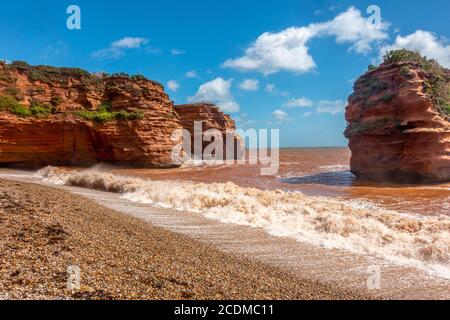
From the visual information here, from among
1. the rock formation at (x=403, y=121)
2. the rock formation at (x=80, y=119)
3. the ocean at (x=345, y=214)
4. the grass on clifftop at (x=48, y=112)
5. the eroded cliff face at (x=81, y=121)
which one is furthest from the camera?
the eroded cliff face at (x=81, y=121)

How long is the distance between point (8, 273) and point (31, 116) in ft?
85.0

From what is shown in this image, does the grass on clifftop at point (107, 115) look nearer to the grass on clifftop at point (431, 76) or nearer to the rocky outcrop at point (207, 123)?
the rocky outcrop at point (207, 123)

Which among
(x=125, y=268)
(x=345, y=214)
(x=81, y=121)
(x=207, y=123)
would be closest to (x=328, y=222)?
(x=345, y=214)

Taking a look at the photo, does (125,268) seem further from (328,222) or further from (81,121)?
(81,121)

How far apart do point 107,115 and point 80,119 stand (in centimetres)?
238

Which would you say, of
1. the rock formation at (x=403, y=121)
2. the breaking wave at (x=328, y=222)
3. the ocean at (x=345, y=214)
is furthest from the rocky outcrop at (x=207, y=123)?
the breaking wave at (x=328, y=222)

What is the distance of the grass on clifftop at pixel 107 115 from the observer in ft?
94.2

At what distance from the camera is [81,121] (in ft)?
92.4

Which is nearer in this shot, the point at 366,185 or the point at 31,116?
the point at 366,185

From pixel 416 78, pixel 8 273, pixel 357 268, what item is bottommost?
pixel 357 268

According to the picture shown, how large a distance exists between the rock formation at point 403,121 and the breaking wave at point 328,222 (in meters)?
9.28

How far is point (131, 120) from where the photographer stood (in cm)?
2984
